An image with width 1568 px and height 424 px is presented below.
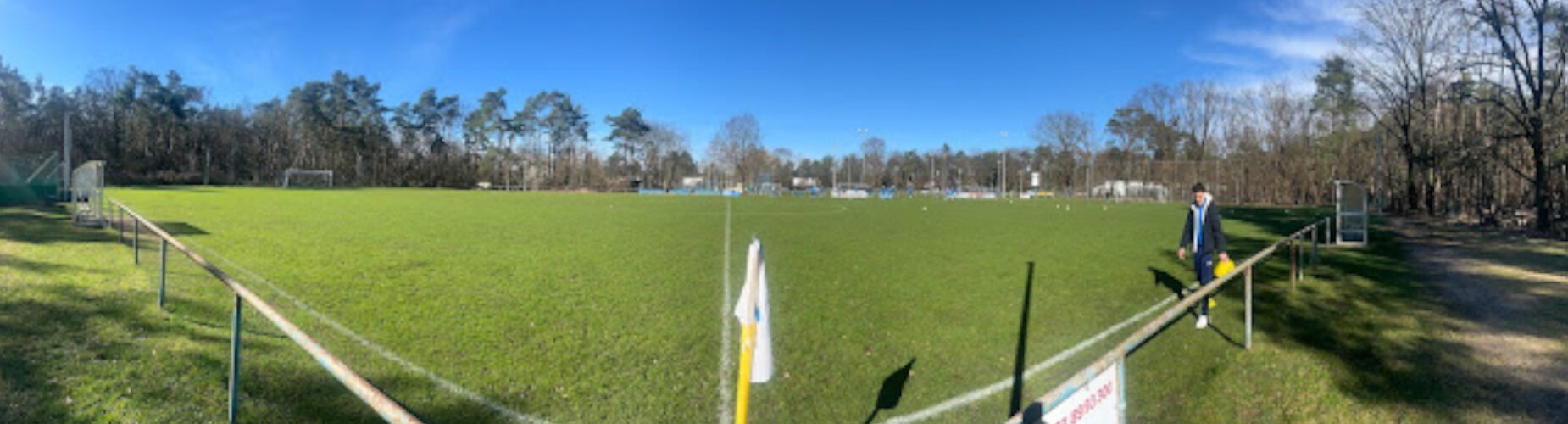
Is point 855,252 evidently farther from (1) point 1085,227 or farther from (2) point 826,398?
(1) point 1085,227

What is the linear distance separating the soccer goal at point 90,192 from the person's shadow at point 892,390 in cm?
1782

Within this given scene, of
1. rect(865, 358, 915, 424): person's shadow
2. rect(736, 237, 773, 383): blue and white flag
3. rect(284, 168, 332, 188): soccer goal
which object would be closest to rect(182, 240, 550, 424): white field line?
rect(736, 237, 773, 383): blue and white flag

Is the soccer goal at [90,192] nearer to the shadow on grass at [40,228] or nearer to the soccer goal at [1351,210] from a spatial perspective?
the shadow on grass at [40,228]

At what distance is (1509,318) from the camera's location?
7902 millimetres

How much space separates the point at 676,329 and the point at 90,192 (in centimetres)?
1680

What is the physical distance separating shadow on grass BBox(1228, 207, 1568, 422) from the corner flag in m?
4.98

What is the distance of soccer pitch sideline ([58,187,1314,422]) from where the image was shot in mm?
5359

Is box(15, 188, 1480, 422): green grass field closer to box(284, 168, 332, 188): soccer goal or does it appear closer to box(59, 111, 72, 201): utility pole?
box(59, 111, 72, 201): utility pole

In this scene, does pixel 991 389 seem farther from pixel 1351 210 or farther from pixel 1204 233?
pixel 1351 210

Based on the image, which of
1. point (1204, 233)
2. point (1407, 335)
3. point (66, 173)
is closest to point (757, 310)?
point (1407, 335)

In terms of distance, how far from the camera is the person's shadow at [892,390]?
203 inches

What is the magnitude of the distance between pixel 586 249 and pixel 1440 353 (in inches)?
516

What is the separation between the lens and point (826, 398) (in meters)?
5.29

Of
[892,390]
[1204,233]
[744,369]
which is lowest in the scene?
[892,390]
